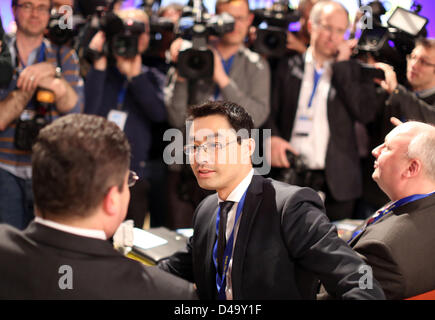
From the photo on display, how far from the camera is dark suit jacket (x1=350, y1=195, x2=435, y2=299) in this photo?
1566 mm

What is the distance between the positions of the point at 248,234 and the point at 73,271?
602 millimetres

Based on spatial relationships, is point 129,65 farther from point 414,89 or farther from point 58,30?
point 414,89

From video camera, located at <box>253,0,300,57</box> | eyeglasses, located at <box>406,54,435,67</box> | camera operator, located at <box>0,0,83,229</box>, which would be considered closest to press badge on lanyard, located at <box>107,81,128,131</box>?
camera operator, located at <box>0,0,83,229</box>

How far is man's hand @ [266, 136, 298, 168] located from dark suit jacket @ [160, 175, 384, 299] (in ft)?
4.45

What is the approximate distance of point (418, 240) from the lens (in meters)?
1.64

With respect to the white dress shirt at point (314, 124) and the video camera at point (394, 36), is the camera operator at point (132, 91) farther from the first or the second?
the video camera at point (394, 36)

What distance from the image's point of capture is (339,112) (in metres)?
3.09

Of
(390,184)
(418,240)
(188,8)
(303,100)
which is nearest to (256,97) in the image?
(303,100)

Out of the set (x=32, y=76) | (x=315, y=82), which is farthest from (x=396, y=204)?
(x=32, y=76)

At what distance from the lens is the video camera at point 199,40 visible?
9.70ft

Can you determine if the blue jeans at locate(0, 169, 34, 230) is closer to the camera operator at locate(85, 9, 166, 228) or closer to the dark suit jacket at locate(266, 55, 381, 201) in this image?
the camera operator at locate(85, 9, 166, 228)

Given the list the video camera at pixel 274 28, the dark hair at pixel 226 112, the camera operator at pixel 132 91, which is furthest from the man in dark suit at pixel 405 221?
the camera operator at pixel 132 91

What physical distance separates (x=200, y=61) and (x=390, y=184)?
1541 mm
